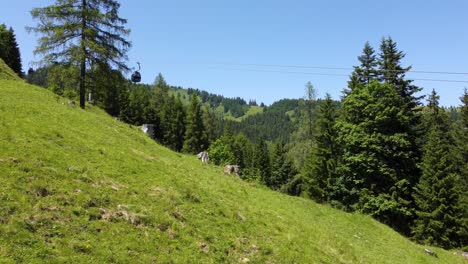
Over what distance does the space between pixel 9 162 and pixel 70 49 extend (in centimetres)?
2126

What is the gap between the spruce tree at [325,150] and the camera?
4547 cm

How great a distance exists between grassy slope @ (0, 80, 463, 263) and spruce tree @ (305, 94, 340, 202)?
79.5 ft

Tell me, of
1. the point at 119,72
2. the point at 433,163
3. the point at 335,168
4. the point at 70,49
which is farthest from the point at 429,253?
the point at 70,49

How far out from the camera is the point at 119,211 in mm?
11383

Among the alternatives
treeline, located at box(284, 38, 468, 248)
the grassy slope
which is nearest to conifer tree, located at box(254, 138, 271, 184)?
treeline, located at box(284, 38, 468, 248)

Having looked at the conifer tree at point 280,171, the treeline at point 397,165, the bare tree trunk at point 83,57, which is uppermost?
the bare tree trunk at point 83,57

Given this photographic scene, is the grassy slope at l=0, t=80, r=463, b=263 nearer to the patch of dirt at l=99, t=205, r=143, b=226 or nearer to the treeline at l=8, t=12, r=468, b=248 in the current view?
the patch of dirt at l=99, t=205, r=143, b=226

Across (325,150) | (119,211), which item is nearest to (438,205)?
(325,150)

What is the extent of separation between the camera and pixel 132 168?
15641 millimetres

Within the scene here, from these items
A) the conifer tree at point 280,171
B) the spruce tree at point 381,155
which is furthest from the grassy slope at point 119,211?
the conifer tree at point 280,171

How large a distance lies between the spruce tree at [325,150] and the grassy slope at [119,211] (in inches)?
954

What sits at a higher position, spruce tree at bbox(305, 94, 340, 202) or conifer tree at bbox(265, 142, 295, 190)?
spruce tree at bbox(305, 94, 340, 202)

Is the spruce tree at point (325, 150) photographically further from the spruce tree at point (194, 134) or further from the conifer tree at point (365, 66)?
the spruce tree at point (194, 134)

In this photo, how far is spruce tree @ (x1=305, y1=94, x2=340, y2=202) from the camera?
45.5 m
